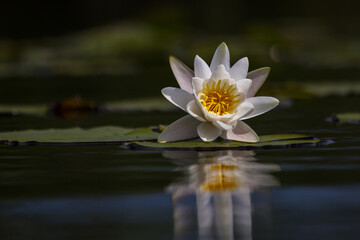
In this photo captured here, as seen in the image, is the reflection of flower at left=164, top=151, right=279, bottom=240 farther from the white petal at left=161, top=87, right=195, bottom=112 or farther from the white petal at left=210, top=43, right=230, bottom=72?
the white petal at left=210, top=43, right=230, bottom=72

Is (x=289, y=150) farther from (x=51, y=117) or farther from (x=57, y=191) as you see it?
(x=51, y=117)

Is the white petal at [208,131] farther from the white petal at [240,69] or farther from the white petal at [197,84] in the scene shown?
the white petal at [240,69]

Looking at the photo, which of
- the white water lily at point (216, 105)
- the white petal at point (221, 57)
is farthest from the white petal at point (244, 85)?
the white petal at point (221, 57)

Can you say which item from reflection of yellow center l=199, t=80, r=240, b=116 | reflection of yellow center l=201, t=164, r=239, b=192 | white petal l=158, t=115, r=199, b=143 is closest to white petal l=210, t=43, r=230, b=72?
reflection of yellow center l=199, t=80, r=240, b=116

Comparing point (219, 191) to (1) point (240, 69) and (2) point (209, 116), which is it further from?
(1) point (240, 69)

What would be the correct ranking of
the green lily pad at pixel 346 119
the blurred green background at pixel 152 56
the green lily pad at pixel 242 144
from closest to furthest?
the green lily pad at pixel 242 144
the green lily pad at pixel 346 119
the blurred green background at pixel 152 56

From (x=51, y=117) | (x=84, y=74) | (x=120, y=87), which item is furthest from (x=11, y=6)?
(x=51, y=117)

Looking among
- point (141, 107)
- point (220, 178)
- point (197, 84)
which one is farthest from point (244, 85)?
point (141, 107)
